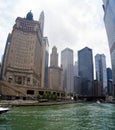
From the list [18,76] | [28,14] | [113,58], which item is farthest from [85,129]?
[28,14]

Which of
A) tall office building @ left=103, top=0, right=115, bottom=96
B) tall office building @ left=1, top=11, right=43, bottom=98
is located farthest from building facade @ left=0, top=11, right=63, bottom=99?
tall office building @ left=103, top=0, right=115, bottom=96

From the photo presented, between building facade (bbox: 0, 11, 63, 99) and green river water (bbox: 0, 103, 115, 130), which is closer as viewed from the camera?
green river water (bbox: 0, 103, 115, 130)

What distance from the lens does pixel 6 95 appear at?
378 ft

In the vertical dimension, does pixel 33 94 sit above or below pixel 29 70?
below

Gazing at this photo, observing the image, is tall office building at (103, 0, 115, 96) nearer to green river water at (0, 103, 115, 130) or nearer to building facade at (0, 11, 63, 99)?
building facade at (0, 11, 63, 99)

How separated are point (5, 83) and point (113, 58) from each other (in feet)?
369

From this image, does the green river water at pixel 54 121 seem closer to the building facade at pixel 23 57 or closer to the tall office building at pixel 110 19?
the building facade at pixel 23 57

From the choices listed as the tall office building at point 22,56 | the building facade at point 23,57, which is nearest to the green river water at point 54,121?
the building facade at point 23,57

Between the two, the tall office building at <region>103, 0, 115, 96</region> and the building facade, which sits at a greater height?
the tall office building at <region>103, 0, 115, 96</region>

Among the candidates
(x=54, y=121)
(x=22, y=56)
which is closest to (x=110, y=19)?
(x=22, y=56)

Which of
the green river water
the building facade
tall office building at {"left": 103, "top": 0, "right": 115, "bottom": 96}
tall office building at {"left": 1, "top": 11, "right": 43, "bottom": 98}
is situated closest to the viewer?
the green river water

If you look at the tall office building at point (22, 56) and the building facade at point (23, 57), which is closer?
the building facade at point (23, 57)

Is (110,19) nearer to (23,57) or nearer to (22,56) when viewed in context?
(23,57)

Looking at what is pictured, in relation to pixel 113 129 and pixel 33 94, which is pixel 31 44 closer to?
pixel 33 94
